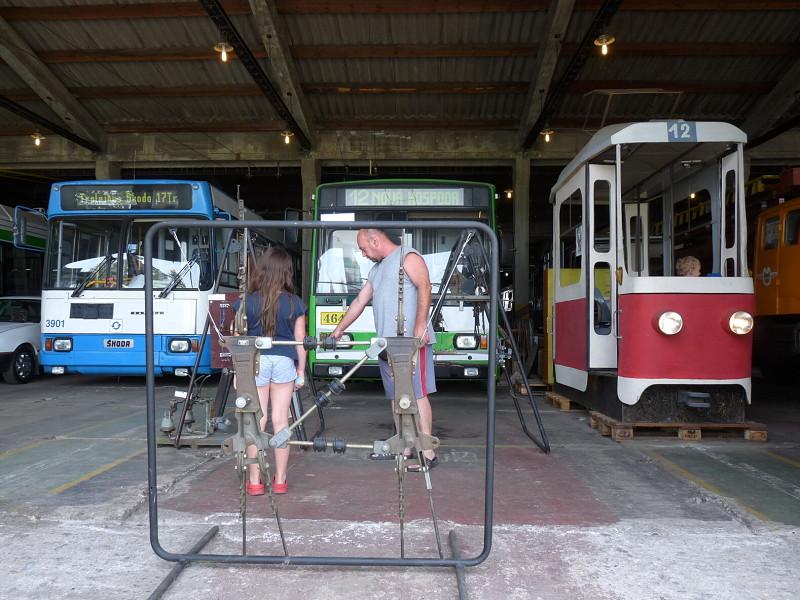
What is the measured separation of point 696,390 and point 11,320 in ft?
37.5

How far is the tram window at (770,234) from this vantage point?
30.3 feet

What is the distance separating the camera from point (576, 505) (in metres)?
4.00

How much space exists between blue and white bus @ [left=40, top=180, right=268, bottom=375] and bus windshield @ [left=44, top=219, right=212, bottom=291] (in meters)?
0.02

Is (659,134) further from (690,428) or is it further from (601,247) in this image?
(690,428)

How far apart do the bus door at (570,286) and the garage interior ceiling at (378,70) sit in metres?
4.20

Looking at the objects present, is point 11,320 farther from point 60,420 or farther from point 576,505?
point 576,505

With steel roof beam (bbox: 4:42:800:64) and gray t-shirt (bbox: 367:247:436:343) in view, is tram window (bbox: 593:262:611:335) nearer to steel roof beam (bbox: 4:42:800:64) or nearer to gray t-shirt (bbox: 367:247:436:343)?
gray t-shirt (bbox: 367:247:436:343)

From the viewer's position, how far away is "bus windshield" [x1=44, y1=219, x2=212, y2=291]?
9.41m

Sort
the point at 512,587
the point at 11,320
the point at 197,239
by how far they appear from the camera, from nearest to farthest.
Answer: the point at 512,587, the point at 197,239, the point at 11,320

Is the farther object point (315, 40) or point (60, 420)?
point (315, 40)

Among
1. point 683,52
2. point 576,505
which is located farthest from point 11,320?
point 683,52

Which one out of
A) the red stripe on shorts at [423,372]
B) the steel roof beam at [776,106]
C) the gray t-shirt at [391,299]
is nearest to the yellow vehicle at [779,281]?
the steel roof beam at [776,106]

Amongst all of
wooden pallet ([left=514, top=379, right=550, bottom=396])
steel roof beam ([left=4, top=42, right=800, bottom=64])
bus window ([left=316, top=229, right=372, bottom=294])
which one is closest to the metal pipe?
bus window ([left=316, top=229, right=372, bottom=294])

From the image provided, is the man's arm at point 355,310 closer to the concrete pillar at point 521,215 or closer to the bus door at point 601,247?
the bus door at point 601,247
